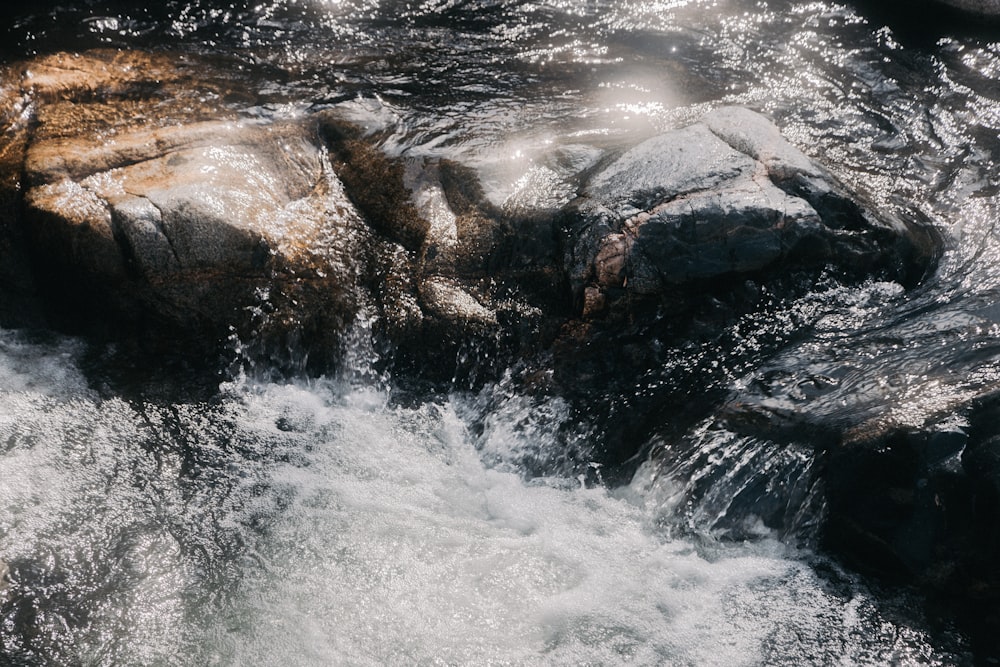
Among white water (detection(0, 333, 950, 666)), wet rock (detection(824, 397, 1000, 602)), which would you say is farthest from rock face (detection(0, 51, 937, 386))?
wet rock (detection(824, 397, 1000, 602))

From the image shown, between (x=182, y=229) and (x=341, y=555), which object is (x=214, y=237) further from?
(x=341, y=555)

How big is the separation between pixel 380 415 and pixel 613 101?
3995 millimetres

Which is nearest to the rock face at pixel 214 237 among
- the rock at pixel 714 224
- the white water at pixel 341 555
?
the white water at pixel 341 555

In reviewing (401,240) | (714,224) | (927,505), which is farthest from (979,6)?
(401,240)

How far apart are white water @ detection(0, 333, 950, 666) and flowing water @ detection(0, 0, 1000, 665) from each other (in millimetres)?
13

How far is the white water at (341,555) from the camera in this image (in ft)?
12.8

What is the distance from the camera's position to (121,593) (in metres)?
A: 3.96

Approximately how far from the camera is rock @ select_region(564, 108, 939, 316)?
522 centimetres

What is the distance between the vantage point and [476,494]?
4816mm

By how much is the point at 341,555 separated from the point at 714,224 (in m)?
3.31

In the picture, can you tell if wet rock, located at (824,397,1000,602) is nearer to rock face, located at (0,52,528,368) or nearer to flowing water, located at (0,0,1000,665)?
flowing water, located at (0,0,1000,665)

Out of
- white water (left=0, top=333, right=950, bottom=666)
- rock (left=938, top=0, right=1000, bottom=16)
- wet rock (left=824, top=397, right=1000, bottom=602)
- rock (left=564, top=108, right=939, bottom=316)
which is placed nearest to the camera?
white water (left=0, top=333, right=950, bottom=666)

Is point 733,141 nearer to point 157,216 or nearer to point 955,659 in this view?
point 955,659

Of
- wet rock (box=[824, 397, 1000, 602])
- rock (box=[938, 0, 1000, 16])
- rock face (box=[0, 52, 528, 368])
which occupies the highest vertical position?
rock (box=[938, 0, 1000, 16])
